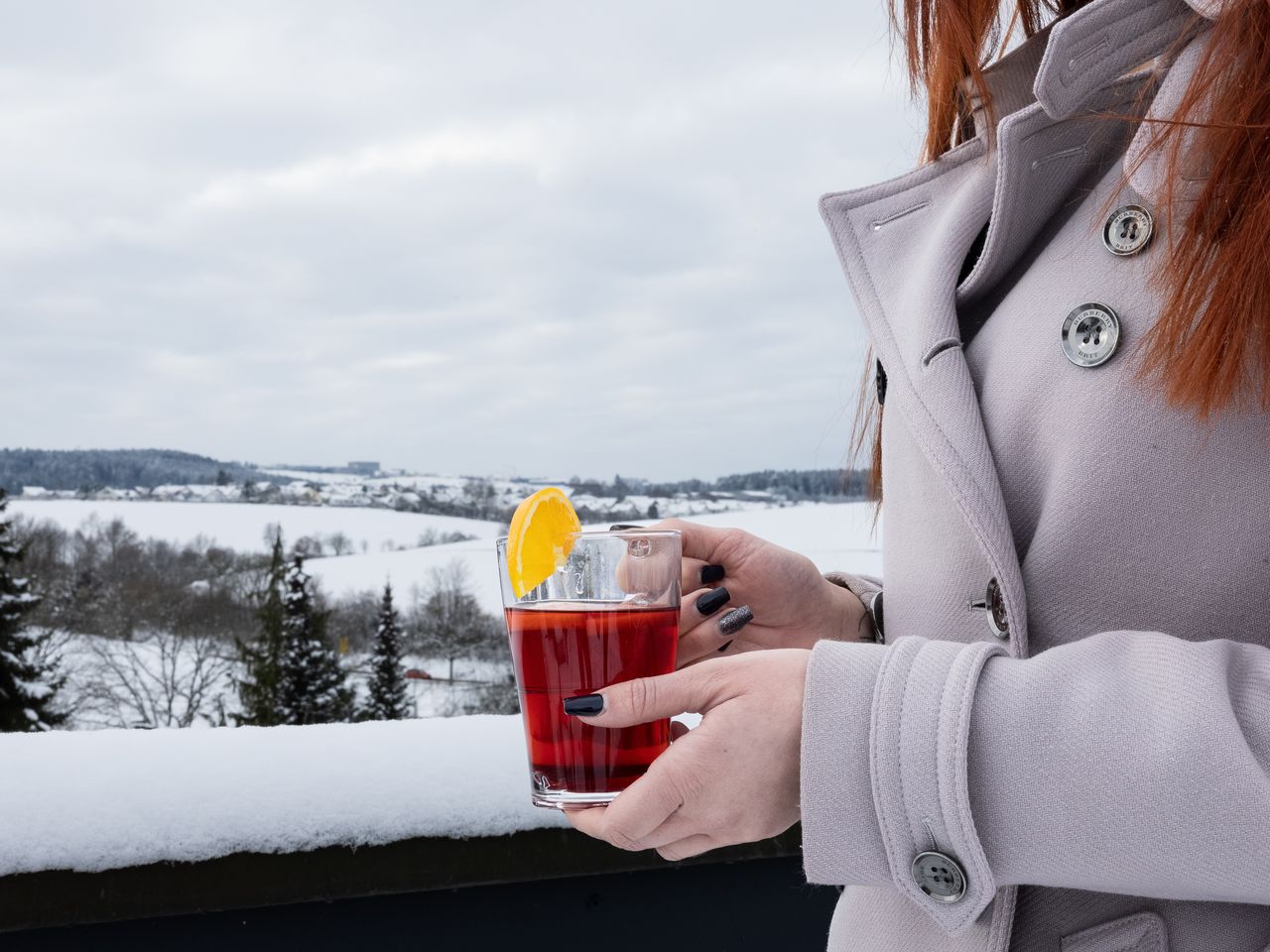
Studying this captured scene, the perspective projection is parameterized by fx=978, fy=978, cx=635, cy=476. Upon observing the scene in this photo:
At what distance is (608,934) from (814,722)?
Answer: 0.95m

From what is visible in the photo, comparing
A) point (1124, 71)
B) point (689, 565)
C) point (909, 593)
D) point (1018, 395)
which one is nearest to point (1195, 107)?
point (1124, 71)

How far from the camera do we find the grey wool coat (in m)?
0.62

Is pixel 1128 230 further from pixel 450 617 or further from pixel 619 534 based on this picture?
pixel 450 617

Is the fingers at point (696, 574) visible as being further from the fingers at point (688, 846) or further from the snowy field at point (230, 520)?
the snowy field at point (230, 520)

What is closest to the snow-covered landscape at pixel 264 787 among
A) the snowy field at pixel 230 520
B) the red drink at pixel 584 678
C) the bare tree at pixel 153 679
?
the red drink at pixel 584 678

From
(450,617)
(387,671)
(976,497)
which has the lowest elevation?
(387,671)

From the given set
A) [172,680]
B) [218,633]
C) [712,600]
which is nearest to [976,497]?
[712,600]

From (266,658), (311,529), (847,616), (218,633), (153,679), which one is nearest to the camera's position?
(847,616)

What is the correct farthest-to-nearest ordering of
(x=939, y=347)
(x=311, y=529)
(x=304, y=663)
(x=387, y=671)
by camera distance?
(x=311, y=529) → (x=387, y=671) → (x=304, y=663) → (x=939, y=347)

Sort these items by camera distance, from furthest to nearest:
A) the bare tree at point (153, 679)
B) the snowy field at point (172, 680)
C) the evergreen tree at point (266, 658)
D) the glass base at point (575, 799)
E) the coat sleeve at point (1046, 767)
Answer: the bare tree at point (153, 679), the snowy field at point (172, 680), the evergreen tree at point (266, 658), the glass base at point (575, 799), the coat sleeve at point (1046, 767)

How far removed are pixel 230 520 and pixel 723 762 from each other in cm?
4249

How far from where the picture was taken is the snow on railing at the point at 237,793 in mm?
1181

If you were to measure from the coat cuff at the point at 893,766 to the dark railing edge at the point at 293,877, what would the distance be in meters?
0.74

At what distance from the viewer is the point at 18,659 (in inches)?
974
